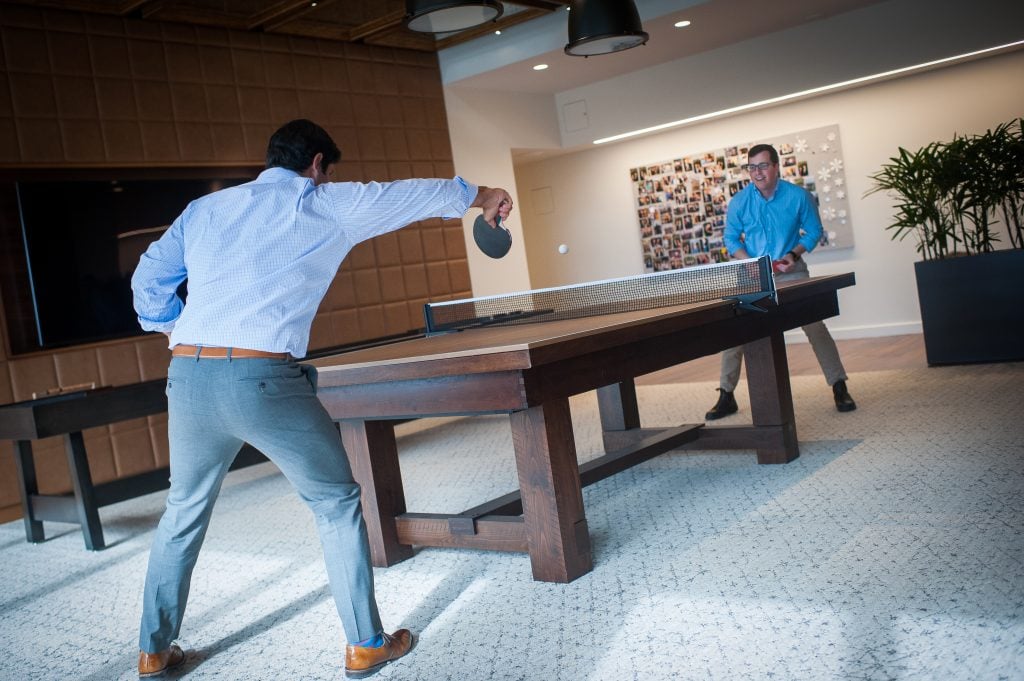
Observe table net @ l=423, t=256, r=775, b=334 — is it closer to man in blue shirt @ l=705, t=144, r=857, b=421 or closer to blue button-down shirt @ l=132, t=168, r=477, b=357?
man in blue shirt @ l=705, t=144, r=857, b=421

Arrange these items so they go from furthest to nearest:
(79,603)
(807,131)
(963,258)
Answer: (807,131) < (963,258) < (79,603)

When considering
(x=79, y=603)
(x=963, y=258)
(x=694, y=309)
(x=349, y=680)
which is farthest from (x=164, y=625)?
(x=963, y=258)

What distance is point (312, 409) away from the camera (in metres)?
2.52

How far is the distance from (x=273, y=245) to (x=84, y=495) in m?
2.79

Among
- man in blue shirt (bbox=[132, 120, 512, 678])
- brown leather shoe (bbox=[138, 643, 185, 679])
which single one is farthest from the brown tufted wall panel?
man in blue shirt (bbox=[132, 120, 512, 678])

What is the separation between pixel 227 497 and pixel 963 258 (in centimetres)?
485

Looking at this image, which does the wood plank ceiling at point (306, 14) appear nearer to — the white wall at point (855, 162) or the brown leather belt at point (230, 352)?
the white wall at point (855, 162)

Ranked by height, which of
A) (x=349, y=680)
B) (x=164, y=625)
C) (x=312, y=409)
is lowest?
(x=349, y=680)

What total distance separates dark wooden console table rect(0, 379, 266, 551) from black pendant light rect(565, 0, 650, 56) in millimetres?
2795

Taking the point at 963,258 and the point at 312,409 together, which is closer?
the point at 312,409

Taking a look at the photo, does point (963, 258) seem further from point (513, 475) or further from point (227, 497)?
point (227, 497)

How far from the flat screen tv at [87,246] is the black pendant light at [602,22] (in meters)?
3.16

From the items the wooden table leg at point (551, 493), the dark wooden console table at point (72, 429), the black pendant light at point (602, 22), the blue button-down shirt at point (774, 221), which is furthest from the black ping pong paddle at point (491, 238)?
the blue button-down shirt at point (774, 221)

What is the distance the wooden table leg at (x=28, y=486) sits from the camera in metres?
5.00
